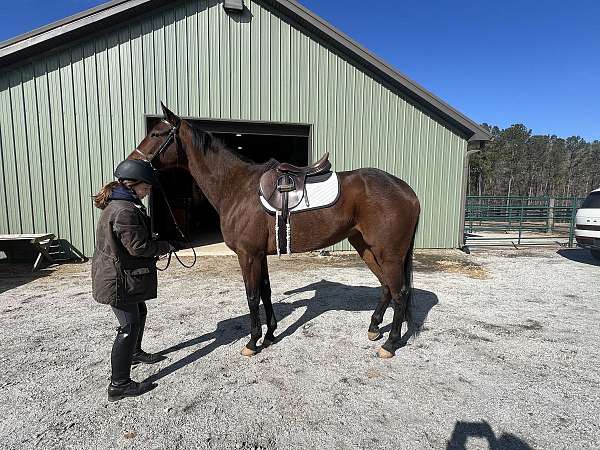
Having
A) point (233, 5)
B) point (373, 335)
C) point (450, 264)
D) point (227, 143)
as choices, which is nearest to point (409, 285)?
point (373, 335)

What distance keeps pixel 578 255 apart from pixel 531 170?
42996mm

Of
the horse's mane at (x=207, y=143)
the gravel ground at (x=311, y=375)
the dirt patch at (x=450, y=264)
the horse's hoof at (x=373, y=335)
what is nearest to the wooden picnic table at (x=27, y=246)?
the gravel ground at (x=311, y=375)

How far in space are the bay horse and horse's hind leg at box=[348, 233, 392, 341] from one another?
0.85 ft

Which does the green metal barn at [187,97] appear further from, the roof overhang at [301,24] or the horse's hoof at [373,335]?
the horse's hoof at [373,335]

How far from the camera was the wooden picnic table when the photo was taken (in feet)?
19.0

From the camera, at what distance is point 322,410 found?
2.13 m

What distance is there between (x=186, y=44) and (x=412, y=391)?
7.47m

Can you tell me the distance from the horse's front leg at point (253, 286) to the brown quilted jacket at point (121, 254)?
889mm

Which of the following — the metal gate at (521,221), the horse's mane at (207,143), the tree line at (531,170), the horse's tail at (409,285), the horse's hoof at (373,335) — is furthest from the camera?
the tree line at (531,170)

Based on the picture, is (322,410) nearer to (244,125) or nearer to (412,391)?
(412,391)

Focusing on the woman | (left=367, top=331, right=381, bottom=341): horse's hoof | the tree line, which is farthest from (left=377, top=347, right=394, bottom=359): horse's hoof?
the tree line

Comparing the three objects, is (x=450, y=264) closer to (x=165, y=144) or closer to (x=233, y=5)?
(x=165, y=144)

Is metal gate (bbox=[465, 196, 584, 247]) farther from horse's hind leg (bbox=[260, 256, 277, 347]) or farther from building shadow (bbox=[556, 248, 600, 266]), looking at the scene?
horse's hind leg (bbox=[260, 256, 277, 347])

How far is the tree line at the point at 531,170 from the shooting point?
39.2 m
